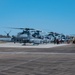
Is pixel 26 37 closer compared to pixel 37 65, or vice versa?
pixel 37 65

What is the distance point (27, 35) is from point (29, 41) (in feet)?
14.1

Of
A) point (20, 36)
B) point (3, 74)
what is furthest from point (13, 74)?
point (20, 36)

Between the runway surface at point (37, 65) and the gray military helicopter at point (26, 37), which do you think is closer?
the runway surface at point (37, 65)

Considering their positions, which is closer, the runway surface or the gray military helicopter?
the runway surface

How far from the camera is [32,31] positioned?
247ft

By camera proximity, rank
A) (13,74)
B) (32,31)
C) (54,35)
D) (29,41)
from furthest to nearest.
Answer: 1. (54,35)
2. (32,31)
3. (29,41)
4. (13,74)

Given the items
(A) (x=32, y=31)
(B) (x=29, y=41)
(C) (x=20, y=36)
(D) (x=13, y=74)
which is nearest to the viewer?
(D) (x=13, y=74)

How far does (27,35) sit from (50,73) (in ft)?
187

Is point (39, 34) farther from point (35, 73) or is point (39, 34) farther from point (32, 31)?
point (35, 73)

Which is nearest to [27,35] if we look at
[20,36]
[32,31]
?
[20,36]

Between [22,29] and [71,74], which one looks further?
[22,29]

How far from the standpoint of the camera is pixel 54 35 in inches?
3979

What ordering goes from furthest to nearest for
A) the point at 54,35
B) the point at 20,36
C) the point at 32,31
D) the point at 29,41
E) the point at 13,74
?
the point at 54,35
the point at 32,31
the point at 20,36
the point at 29,41
the point at 13,74

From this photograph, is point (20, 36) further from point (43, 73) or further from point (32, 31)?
point (43, 73)
